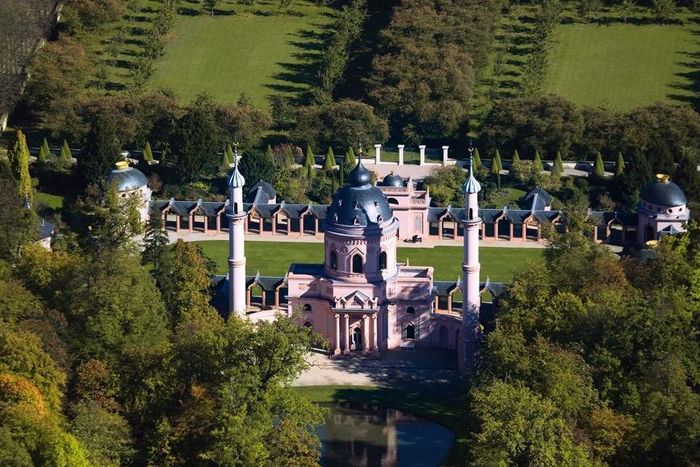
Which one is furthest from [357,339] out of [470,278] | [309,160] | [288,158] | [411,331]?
[288,158]

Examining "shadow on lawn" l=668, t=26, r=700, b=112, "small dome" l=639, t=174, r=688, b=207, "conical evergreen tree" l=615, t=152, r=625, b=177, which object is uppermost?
"shadow on lawn" l=668, t=26, r=700, b=112

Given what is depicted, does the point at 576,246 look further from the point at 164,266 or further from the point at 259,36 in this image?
the point at 259,36

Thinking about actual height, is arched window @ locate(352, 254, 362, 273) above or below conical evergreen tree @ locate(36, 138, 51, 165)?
below

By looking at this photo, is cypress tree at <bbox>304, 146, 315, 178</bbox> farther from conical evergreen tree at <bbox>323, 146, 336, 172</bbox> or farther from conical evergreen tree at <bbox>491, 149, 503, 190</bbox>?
conical evergreen tree at <bbox>491, 149, 503, 190</bbox>

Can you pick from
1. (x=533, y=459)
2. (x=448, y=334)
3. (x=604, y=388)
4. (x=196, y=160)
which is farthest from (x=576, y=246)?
(x=196, y=160)

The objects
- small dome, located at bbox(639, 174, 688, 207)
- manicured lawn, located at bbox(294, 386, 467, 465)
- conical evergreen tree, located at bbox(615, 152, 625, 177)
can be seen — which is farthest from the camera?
conical evergreen tree, located at bbox(615, 152, 625, 177)

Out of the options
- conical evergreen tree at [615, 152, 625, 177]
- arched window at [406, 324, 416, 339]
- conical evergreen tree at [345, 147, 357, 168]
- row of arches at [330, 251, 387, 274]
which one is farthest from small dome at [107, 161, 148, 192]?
conical evergreen tree at [615, 152, 625, 177]

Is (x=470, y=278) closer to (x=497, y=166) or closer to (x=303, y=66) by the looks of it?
(x=497, y=166)
